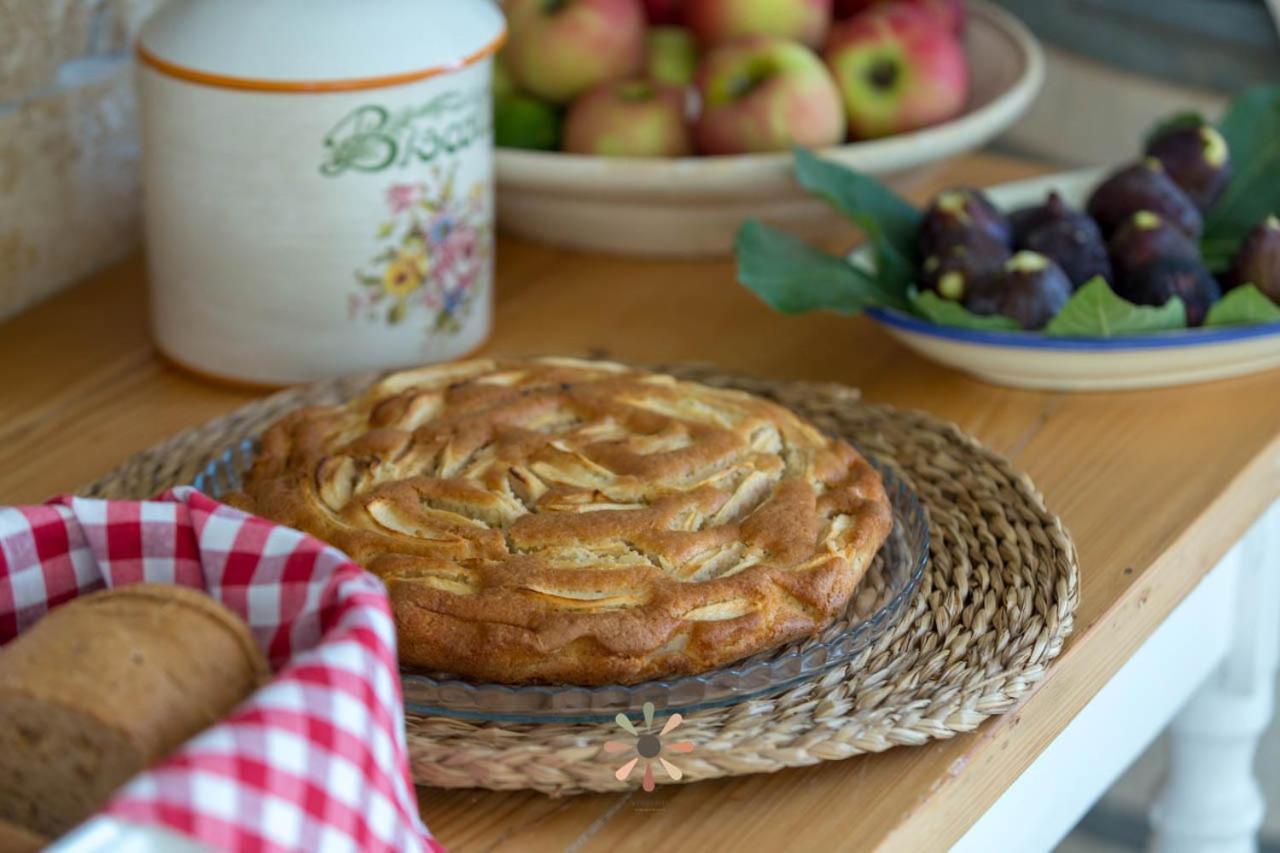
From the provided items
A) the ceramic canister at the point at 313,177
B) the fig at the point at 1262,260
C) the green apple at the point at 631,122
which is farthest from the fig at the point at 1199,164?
the ceramic canister at the point at 313,177

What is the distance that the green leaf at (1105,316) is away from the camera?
2.95 feet

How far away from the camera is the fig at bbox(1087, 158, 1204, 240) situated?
1021mm

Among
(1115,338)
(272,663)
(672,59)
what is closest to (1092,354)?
(1115,338)

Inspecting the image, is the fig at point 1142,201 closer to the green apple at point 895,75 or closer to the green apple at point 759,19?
the green apple at point 895,75

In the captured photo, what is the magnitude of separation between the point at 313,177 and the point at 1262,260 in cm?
57

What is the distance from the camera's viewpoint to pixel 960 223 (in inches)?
38.8

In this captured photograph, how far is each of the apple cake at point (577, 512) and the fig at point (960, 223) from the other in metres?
0.21

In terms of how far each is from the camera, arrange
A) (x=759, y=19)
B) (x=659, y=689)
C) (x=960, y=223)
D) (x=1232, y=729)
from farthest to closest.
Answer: (x=759, y=19), (x=1232, y=729), (x=960, y=223), (x=659, y=689)

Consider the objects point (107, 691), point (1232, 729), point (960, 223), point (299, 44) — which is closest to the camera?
point (107, 691)

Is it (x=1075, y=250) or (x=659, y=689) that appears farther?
(x=1075, y=250)

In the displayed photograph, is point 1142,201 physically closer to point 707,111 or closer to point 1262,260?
point 1262,260

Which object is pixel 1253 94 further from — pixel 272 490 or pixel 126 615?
pixel 126 615

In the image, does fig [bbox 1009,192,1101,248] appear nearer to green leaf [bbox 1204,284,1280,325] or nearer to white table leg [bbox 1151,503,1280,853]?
green leaf [bbox 1204,284,1280,325]

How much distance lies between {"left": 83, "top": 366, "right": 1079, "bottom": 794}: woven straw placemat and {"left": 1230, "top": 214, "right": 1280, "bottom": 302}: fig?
233 millimetres
